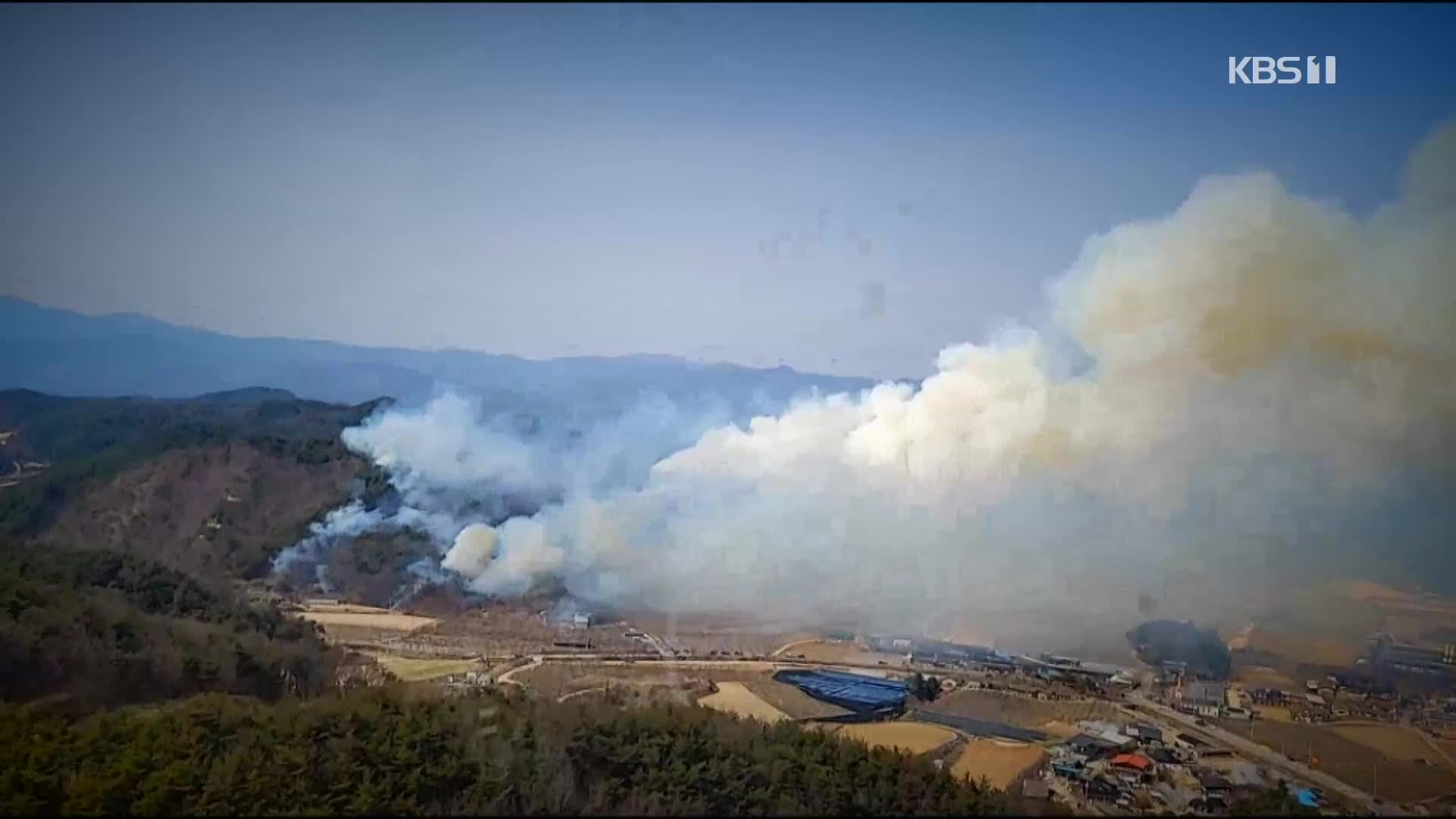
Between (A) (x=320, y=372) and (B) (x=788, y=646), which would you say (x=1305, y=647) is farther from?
(A) (x=320, y=372)

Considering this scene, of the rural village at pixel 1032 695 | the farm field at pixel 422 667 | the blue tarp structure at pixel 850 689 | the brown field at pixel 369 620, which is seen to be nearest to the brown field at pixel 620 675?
the rural village at pixel 1032 695

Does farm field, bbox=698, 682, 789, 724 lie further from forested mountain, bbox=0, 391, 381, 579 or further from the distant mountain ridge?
forested mountain, bbox=0, 391, 381, 579

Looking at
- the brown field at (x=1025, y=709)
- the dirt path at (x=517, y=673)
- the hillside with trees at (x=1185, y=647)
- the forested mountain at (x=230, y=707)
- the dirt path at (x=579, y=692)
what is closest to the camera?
the forested mountain at (x=230, y=707)

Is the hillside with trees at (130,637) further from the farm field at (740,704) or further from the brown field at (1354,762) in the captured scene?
the brown field at (1354,762)

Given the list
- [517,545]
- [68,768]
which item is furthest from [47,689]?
[517,545]

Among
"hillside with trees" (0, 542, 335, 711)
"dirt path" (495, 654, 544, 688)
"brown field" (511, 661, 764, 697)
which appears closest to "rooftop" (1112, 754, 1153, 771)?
"brown field" (511, 661, 764, 697)

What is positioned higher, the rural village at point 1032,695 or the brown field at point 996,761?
the rural village at point 1032,695

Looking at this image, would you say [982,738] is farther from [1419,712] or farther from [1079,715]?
[1419,712]
